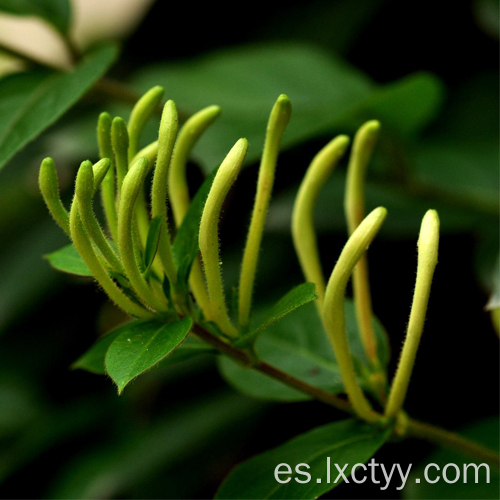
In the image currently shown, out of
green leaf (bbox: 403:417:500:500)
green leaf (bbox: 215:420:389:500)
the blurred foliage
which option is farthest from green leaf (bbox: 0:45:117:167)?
green leaf (bbox: 403:417:500:500)

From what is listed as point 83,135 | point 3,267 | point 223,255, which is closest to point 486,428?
point 223,255

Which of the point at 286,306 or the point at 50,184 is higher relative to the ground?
the point at 50,184

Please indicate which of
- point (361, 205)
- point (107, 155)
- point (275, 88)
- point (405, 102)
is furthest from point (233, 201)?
point (107, 155)

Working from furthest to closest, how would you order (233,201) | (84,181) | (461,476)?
(233,201)
(461,476)
(84,181)

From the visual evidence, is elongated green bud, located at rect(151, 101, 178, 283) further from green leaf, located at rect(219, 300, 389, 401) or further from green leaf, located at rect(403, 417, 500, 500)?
green leaf, located at rect(403, 417, 500, 500)

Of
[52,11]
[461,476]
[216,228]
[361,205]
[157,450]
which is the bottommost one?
[157,450]

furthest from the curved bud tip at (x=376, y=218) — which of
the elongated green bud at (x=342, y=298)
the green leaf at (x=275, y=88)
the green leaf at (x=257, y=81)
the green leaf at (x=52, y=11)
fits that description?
the green leaf at (x=52, y=11)

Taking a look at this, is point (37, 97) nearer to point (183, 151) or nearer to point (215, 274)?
point (183, 151)
